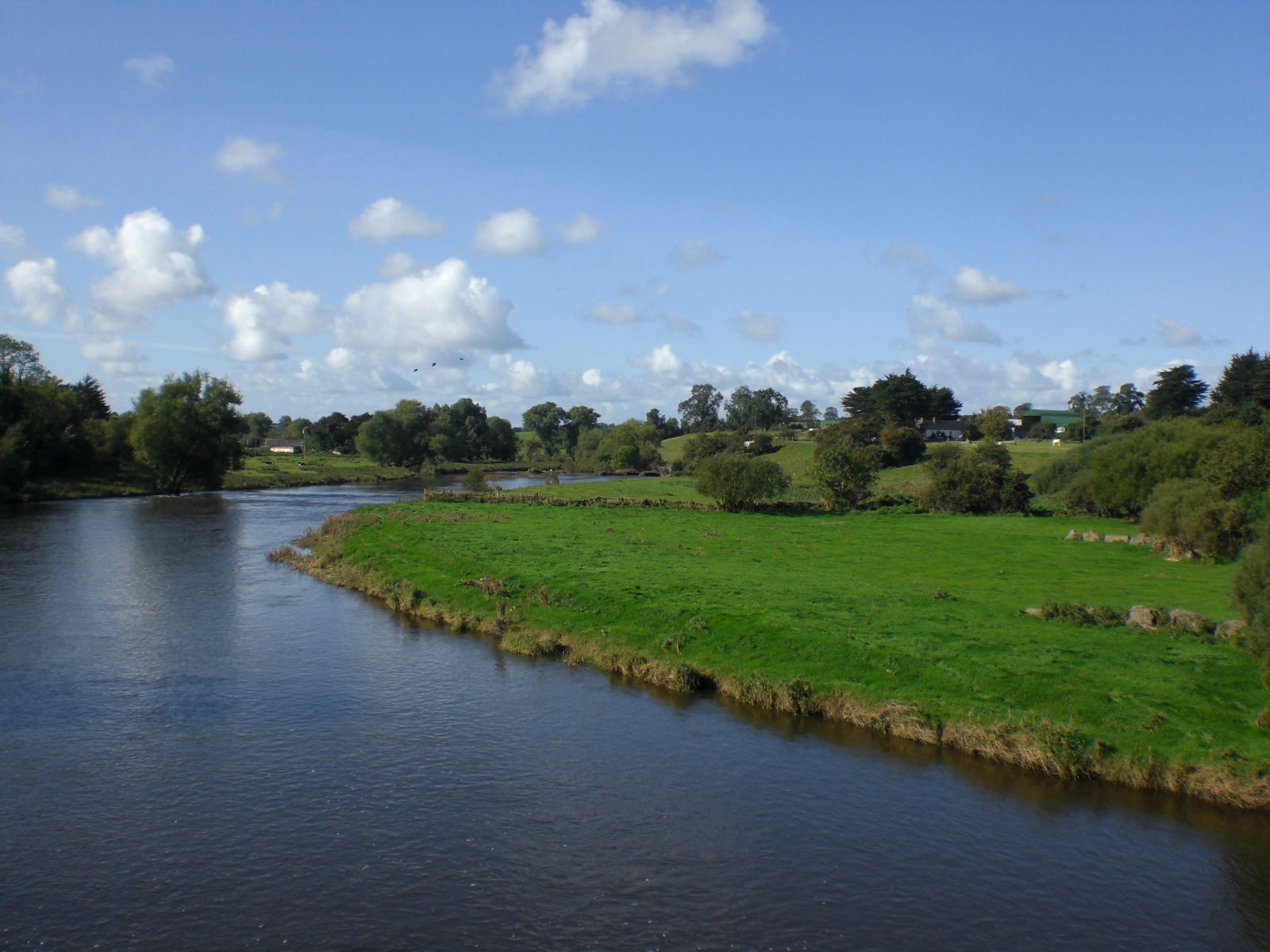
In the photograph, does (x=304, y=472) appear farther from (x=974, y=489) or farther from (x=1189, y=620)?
(x=1189, y=620)

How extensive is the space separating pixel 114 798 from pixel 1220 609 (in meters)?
32.7

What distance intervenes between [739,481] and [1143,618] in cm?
4096

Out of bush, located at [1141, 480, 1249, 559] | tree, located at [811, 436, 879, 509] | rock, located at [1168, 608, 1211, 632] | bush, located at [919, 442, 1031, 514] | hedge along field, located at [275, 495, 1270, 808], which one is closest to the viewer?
hedge along field, located at [275, 495, 1270, 808]

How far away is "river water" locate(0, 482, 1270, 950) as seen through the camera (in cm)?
1401

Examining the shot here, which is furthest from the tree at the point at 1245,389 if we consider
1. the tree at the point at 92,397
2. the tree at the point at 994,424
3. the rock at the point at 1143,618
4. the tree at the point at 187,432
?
the tree at the point at 92,397

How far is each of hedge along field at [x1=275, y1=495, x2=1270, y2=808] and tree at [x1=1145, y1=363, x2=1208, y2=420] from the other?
8457 centimetres

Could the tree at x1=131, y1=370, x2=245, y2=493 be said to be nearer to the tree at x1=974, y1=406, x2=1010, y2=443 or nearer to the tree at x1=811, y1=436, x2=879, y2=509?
the tree at x1=811, y1=436, x2=879, y2=509

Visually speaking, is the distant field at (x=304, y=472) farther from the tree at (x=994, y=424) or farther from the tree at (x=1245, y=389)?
the tree at (x=1245, y=389)

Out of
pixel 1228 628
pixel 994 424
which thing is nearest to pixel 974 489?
pixel 1228 628

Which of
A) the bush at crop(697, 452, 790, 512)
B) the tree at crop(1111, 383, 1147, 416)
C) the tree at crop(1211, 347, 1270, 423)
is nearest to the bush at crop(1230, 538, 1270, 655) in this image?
the bush at crop(697, 452, 790, 512)

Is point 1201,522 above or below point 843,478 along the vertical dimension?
below

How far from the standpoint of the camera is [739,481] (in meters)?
67.6

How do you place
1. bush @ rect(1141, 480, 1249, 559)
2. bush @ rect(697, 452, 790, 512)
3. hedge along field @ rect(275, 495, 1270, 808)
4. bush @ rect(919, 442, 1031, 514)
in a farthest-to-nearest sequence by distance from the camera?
1. bush @ rect(697, 452, 790, 512)
2. bush @ rect(919, 442, 1031, 514)
3. bush @ rect(1141, 480, 1249, 559)
4. hedge along field @ rect(275, 495, 1270, 808)

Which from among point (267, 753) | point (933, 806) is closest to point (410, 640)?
point (267, 753)
